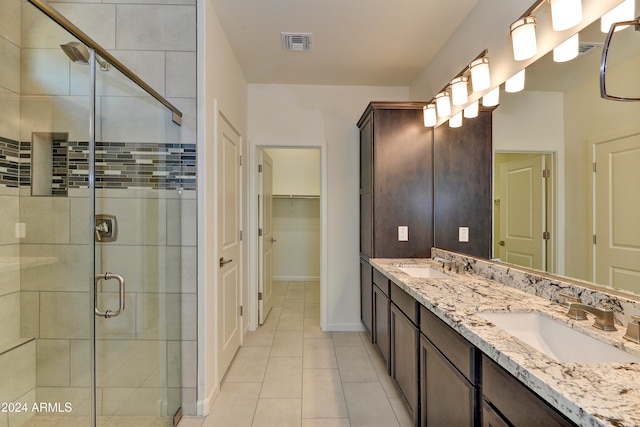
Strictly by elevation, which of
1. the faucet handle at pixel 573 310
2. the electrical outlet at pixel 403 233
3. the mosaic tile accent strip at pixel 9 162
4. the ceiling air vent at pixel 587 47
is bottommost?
the faucet handle at pixel 573 310

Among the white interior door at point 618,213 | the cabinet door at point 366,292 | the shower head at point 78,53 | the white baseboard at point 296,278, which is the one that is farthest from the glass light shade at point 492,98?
the white baseboard at point 296,278

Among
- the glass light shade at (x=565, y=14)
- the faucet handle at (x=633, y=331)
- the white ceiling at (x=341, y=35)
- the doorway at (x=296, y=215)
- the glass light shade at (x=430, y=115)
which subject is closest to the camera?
the faucet handle at (x=633, y=331)

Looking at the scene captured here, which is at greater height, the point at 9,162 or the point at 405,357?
the point at 9,162

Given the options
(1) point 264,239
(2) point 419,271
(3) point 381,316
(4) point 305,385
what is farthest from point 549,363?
(1) point 264,239

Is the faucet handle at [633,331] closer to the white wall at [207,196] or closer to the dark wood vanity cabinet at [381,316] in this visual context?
the dark wood vanity cabinet at [381,316]

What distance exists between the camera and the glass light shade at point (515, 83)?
1.67 meters

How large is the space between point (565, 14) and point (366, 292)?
2.49m

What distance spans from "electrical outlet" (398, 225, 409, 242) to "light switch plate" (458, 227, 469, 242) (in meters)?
0.46

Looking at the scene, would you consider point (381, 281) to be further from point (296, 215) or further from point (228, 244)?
point (296, 215)

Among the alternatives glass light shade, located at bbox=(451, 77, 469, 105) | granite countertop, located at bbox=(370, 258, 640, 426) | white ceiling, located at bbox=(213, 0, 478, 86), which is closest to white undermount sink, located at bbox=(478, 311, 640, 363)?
granite countertop, located at bbox=(370, 258, 640, 426)

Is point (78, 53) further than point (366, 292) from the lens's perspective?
No

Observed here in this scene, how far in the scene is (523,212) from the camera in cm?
168

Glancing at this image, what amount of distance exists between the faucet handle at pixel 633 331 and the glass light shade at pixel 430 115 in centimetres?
197

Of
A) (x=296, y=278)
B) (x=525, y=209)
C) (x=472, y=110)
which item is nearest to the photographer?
(x=525, y=209)
